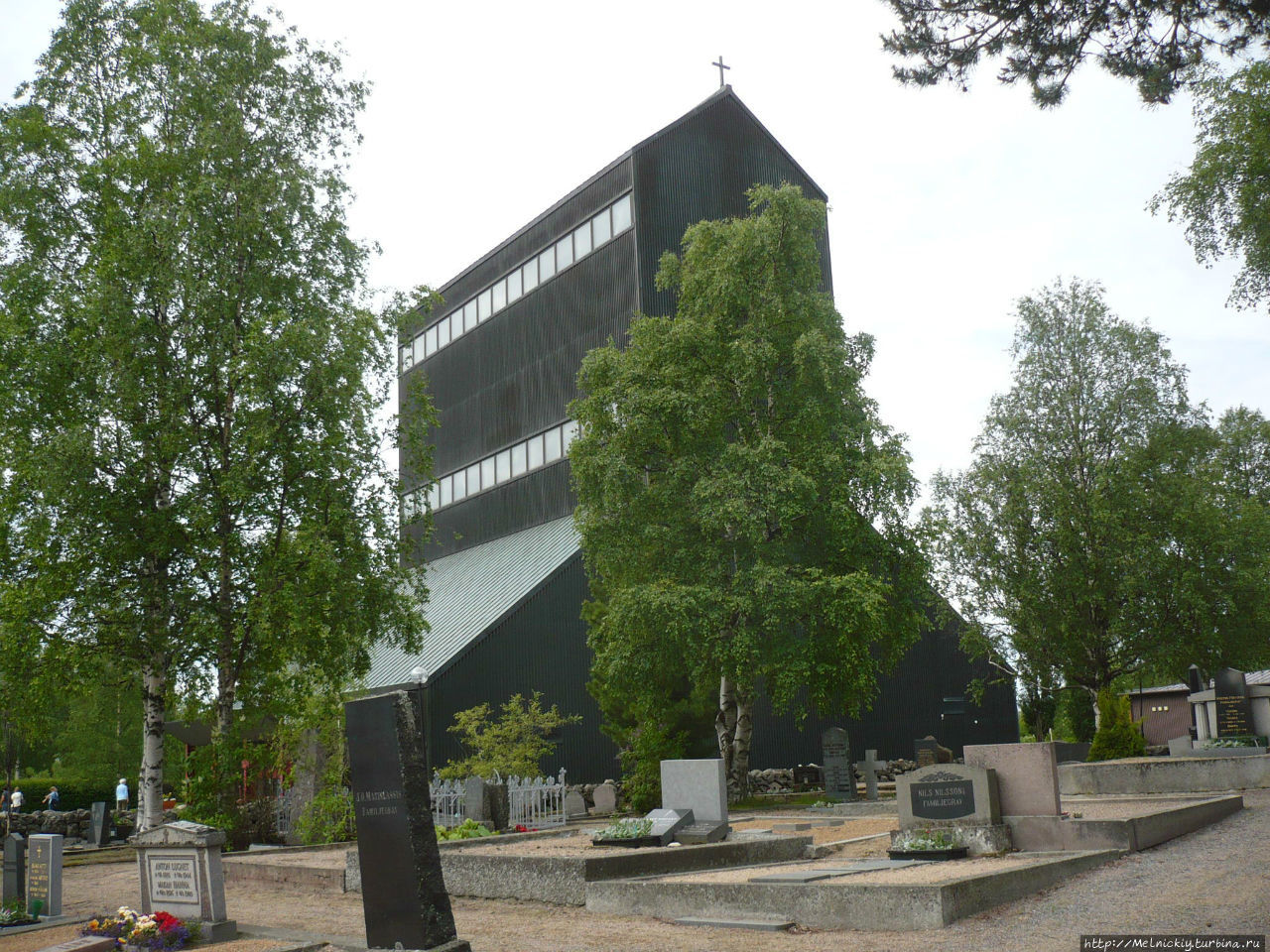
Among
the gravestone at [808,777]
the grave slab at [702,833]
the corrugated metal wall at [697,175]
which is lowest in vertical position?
the gravestone at [808,777]

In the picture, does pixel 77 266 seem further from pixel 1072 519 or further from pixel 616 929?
pixel 1072 519

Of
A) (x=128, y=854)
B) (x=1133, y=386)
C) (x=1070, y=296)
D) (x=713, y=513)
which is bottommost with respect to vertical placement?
(x=128, y=854)

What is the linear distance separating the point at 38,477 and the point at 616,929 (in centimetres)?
1277

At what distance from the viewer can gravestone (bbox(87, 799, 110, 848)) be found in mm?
28344

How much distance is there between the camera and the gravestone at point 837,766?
27141mm

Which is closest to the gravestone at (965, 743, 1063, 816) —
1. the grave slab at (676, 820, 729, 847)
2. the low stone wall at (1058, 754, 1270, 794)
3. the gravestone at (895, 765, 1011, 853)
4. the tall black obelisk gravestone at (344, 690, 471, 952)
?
the gravestone at (895, 765, 1011, 853)

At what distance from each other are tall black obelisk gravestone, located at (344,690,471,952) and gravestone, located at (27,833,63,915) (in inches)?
292

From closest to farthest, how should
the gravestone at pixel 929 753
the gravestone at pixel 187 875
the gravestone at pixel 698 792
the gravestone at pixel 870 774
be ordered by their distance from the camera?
the gravestone at pixel 187 875
the gravestone at pixel 698 792
the gravestone at pixel 870 774
the gravestone at pixel 929 753

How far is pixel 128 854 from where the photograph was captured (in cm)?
2520

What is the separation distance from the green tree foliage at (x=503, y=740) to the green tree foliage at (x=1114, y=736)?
13706 mm

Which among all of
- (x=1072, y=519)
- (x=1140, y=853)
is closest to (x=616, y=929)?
(x=1140, y=853)

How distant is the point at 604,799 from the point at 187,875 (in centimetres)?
1652

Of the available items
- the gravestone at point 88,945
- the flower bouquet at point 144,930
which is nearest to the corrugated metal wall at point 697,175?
the flower bouquet at point 144,930

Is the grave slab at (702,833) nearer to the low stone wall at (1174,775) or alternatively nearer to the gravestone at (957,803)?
the gravestone at (957,803)
